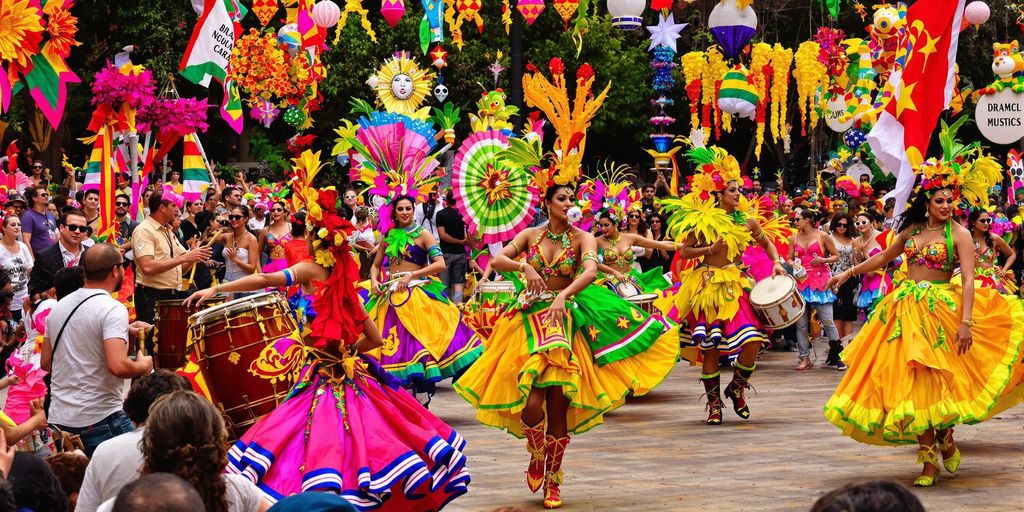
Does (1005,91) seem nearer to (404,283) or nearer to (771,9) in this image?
(404,283)

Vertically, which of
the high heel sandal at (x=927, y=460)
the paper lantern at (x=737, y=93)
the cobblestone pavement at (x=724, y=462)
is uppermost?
the paper lantern at (x=737, y=93)

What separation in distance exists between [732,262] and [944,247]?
133 inches

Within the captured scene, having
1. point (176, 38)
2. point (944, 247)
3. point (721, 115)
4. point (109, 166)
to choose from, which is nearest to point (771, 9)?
point (721, 115)

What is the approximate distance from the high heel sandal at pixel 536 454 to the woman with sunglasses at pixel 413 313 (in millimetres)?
3284

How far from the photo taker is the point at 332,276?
773 cm

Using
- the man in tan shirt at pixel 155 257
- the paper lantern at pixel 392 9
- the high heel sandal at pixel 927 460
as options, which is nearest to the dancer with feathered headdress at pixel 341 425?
the high heel sandal at pixel 927 460

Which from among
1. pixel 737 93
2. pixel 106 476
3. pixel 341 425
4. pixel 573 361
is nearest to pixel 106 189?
pixel 573 361

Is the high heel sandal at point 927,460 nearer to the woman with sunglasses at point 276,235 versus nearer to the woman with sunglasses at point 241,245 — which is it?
the woman with sunglasses at point 276,235

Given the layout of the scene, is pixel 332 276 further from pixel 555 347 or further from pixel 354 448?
pixel 555 347

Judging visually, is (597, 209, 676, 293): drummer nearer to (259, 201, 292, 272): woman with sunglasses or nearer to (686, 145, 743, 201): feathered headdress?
(686, 145, 743, 201): feathered headdress

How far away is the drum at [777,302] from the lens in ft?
40.3

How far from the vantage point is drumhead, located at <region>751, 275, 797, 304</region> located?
1231 cm

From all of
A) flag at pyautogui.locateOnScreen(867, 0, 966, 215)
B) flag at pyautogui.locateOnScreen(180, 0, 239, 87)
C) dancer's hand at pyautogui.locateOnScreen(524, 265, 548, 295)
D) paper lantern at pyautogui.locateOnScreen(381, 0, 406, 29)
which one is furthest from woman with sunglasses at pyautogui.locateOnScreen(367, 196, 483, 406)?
paper lantern at pyautogui.locateOnScreen(381, 0, 406, 29)

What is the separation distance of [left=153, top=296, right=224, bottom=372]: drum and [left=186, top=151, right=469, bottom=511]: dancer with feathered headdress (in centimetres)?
191
